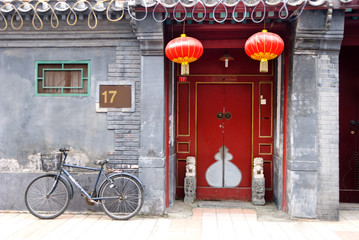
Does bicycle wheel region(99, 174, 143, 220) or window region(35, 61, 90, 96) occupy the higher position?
window region(35, 61, 90, 96)

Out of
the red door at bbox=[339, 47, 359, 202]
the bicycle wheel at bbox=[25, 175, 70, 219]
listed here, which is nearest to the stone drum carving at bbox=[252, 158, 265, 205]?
the red door at bbox=[339, 47, 359, 202]

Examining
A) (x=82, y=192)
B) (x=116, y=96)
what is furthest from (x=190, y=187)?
(x=116, y=96)

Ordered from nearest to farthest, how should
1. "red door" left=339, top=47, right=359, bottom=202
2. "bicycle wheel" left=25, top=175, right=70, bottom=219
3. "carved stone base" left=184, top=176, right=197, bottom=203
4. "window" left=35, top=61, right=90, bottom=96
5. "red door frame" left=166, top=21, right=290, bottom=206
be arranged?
"bicycle wheel" left=25, top=175, right=70, bottom=219
"red door frame" left=166, top=21, right=290, bottom=206
"window" left=35, top=61, right=90, bottom=96
"carved stone base" left=184, top=176, right=197, bottom=203
"red door" left=339, top=47, right=359, bottom=202

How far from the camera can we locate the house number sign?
22.8ft

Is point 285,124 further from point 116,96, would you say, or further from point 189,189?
point 116,96

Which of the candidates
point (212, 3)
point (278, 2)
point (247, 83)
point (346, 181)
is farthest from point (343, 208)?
point (212, 3)

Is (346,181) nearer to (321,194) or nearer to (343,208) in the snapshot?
(343,208)

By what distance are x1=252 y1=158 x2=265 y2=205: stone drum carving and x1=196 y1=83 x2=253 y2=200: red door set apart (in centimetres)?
36

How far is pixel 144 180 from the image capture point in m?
6.73

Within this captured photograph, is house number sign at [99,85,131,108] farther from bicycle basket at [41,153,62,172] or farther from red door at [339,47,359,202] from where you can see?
red door at [339,47,359,202]

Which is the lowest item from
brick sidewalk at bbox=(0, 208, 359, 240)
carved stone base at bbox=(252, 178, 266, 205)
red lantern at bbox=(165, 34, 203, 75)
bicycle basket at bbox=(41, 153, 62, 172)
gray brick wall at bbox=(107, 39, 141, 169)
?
Result: brick sidewalk at bbox=(0, 208, 359, 240)

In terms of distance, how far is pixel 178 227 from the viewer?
6195 millimetres

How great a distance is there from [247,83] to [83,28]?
4.01 meters

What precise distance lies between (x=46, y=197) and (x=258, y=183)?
4633 mm
